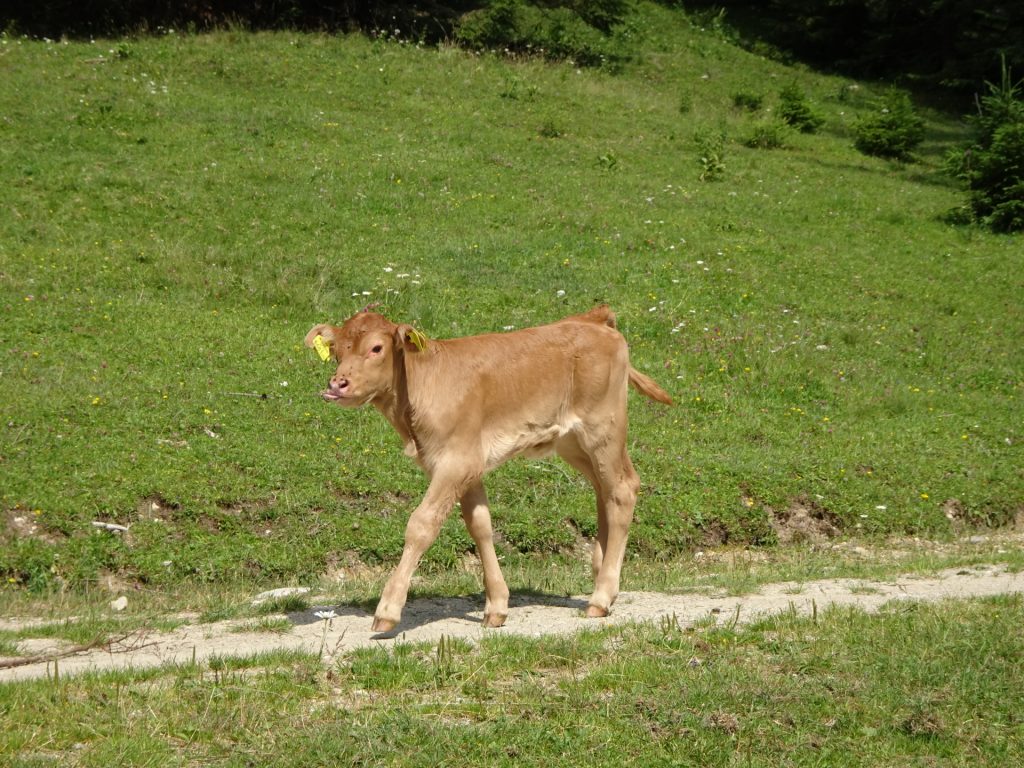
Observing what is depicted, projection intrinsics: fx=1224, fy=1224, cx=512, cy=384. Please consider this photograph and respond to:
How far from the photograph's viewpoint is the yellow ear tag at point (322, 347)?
331 inches

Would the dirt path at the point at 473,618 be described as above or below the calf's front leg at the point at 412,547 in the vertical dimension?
below

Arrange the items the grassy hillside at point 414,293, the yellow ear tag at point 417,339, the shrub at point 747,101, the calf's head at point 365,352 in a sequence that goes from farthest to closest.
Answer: the shrub at point 747,101, the grassy hillside at point 414,293, the yellow ear tag at point 417,339, the calf's head at point 365,352

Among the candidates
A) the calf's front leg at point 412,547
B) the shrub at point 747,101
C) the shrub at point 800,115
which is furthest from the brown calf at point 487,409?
the shrub at point 747,101

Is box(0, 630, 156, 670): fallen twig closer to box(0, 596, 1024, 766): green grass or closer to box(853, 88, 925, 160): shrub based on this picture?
box(0, 596, 1024, 766): green grass

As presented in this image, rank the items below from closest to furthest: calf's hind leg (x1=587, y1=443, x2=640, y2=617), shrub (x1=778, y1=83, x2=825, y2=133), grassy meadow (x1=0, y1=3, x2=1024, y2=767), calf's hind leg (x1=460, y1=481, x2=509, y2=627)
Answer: grassy meadow (x1=0, y1=3, x2=1024, y2=767) < calf's hind leg (x1=460, y1=481, x2=509, y2=627) < calf's hind leg (x1=587, y1=443, x2=640, y2=617) < shrub (x1=778, y1=83, x2=825, y2=133)

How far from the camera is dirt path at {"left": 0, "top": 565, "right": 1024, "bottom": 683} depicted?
8133 mm

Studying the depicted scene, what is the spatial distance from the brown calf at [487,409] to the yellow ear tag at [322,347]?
25 millimetres

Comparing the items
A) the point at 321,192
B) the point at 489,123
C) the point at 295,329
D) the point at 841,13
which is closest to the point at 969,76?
the point at 841,13

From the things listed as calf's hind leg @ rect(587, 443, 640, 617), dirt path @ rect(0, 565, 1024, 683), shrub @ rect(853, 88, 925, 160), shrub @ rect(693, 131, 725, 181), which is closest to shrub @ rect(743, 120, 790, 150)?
shrub @ rect(693, 131, 725, 181)

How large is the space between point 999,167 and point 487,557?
19.3m

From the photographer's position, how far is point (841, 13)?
128 feet

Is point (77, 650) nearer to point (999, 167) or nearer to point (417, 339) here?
point (417, 339)

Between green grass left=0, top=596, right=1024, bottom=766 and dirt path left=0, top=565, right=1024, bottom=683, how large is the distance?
1.76ft

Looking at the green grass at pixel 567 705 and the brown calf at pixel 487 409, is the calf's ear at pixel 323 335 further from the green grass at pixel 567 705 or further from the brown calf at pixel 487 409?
the green grass at pixel 567 705
